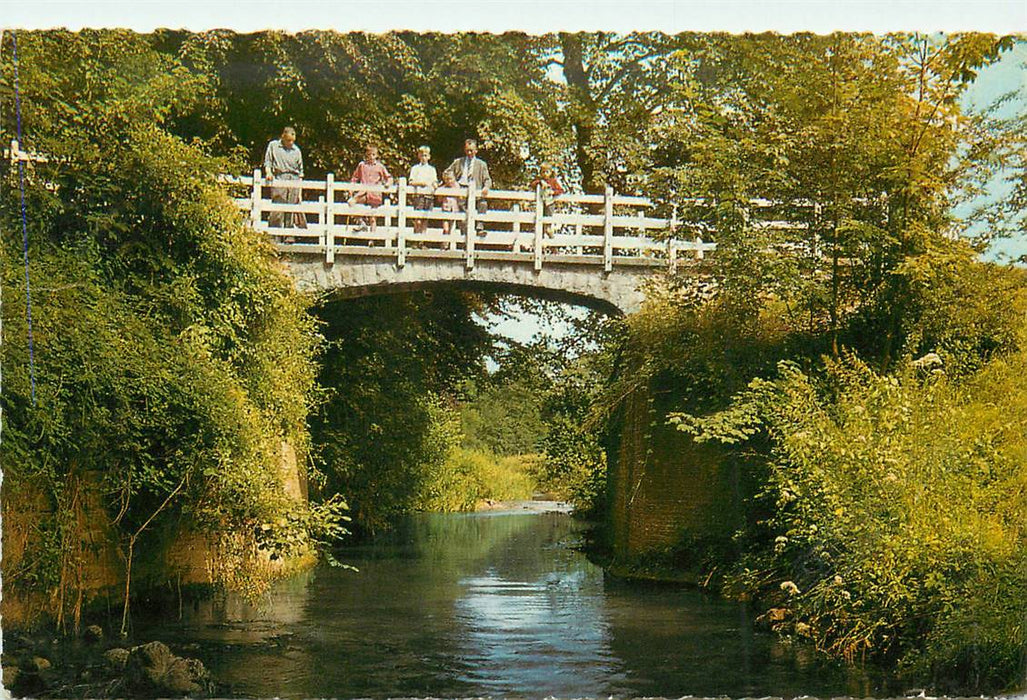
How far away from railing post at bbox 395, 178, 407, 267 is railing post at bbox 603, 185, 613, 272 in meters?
0.88

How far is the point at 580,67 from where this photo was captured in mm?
5402

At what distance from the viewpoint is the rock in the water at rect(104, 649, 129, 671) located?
5.11m

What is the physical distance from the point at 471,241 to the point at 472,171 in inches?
13.0

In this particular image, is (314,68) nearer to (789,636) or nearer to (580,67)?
(580,67)

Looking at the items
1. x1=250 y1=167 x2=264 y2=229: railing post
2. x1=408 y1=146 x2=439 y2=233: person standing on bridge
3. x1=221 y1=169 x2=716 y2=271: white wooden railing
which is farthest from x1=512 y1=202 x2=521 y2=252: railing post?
x1=250 y1=167 x2=264 y2=229: railing post

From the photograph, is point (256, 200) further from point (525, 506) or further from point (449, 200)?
point (525, 506)

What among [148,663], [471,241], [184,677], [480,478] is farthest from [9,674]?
[471,241]

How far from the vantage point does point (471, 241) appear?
5.77 meters

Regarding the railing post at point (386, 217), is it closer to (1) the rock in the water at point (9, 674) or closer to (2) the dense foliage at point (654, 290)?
(2) the dense foliage at point (654, 290)

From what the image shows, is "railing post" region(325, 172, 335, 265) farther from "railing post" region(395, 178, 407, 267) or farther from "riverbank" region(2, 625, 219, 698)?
"riverbank" region(2, 625, 219, 698)

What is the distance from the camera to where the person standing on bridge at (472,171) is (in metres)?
5.56

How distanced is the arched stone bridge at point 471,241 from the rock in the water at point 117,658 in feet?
5.79

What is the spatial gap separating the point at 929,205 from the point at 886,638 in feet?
5.91

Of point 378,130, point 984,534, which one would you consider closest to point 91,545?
point 378,130
